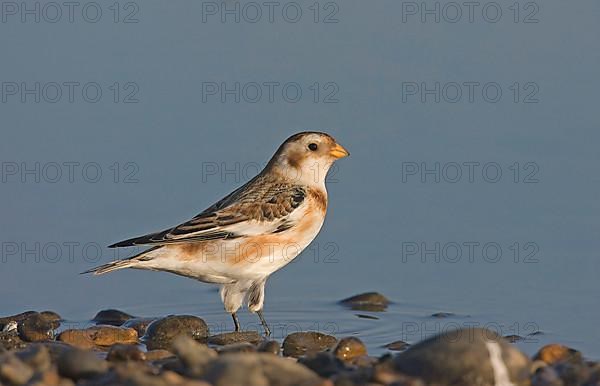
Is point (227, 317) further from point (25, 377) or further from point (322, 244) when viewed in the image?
point (25, 377)

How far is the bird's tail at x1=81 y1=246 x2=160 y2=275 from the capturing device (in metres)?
7.16

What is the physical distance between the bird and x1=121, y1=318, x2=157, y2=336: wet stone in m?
0.31

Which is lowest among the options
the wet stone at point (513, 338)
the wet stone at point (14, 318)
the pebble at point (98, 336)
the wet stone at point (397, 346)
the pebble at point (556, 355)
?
the wet stone at point (513, 338)

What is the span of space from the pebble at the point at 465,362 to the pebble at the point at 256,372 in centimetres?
45

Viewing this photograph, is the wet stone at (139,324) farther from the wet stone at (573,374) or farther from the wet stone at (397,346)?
the wet stone at (573,374)

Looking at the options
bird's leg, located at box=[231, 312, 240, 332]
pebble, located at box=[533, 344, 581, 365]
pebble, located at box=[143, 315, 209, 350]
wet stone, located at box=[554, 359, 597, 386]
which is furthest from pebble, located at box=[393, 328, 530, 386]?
bird's leg, located at box=[231, 312, 240, 332]

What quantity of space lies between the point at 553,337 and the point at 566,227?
1.62 metres

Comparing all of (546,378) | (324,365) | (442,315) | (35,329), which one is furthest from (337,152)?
(546,378)

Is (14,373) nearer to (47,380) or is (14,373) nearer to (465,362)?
(47,380)

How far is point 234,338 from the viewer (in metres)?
7.25

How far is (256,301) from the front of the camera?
25.3 ft

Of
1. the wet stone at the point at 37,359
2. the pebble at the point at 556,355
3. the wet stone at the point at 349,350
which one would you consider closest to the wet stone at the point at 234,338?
the wet stone at the point at 349,350

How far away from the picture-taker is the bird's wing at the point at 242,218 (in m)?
7.50

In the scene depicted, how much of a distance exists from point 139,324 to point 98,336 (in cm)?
59
